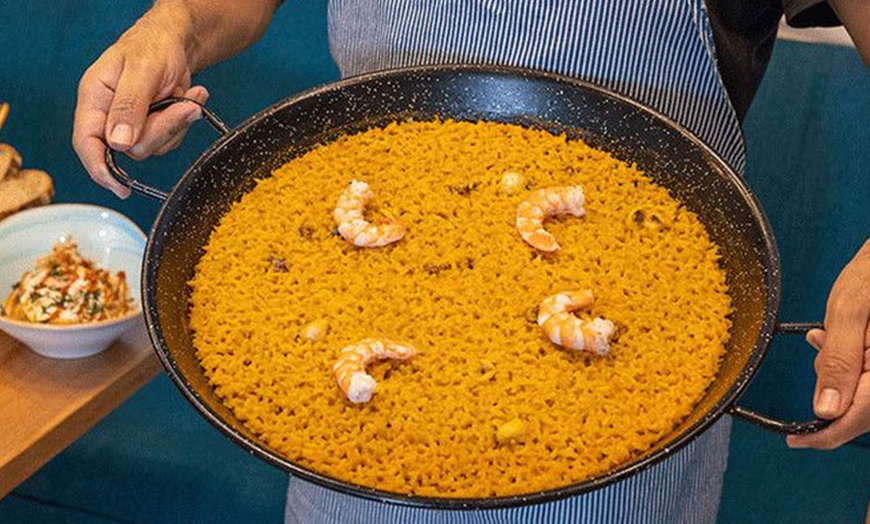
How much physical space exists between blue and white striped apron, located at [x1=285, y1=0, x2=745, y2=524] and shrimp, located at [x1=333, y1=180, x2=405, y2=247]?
30 centimetres

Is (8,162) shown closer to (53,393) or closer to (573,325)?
(53,393)

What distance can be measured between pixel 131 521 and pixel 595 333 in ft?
5.57

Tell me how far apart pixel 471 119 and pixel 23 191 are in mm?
1023

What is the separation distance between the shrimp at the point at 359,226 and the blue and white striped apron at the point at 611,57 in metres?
0.30

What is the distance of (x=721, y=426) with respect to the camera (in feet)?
5.10

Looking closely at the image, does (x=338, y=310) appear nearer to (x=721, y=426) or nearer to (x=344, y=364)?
(x=344, y=364)

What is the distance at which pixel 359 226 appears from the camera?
123cm

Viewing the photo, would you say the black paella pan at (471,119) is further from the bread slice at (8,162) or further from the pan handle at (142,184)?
the bread slice at (8,162)

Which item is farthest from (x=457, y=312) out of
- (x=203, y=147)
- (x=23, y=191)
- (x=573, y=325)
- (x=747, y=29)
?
(x=203, y=147)

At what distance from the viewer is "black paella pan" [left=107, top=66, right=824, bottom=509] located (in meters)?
1.06

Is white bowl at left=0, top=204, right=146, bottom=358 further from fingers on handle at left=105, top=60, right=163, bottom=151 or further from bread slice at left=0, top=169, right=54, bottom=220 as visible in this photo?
fingers on handle at left=105, top=60, right=163, bottom=151

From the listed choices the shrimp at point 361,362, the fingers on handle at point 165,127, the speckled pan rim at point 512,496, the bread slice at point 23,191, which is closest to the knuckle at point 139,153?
the fingers on handle at point 165,127

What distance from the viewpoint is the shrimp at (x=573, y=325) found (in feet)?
3.59

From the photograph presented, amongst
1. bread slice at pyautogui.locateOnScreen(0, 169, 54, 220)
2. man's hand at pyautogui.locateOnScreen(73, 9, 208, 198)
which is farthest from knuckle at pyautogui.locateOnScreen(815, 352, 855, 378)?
bread slice at pyautogui.locateOnScreen(0, 169, 54, 220)
